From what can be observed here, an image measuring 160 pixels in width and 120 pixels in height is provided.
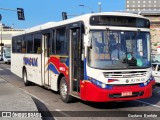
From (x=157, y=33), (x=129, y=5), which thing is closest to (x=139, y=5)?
(x=129, y=5)

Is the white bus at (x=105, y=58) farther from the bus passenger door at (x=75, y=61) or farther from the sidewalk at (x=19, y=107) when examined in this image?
the sidewalk at (x=19, y=107)

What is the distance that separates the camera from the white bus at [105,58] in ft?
32.4

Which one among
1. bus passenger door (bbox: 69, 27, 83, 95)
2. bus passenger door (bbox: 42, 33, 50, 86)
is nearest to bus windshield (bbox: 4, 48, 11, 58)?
bus passenger door (bbox: 42, 33, 50, 86)

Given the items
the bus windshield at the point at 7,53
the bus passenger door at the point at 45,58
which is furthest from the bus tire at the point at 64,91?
the bus windshield at the point at 7,53

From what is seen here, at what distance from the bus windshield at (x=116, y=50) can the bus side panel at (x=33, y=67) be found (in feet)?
17.8

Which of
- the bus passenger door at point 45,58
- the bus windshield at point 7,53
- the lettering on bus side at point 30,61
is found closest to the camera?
the bus passenger door at point 45,58

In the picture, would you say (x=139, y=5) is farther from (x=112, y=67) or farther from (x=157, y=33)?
(x=112, y=67)

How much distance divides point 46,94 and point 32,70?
2.55 metres

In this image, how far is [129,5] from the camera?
9838cm

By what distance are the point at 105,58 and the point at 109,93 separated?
104 centimetres

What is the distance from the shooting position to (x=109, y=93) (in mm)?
9781

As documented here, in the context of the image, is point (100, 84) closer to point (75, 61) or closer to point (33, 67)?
point (75, 61)

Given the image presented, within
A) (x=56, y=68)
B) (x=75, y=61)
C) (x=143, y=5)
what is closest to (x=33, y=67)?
(x=56, y=68)

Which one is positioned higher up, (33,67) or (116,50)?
(116,50)
